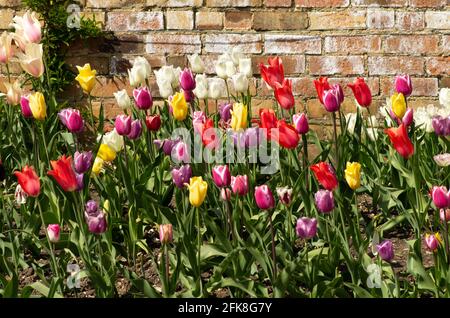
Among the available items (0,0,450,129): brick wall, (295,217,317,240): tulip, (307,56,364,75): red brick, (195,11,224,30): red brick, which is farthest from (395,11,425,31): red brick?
(295,217,317,240): tulip

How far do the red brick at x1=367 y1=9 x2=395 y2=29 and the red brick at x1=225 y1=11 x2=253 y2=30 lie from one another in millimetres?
475

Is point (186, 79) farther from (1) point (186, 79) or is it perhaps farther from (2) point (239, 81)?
(2) point (239, 81)

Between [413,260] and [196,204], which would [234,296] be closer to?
[196,204]

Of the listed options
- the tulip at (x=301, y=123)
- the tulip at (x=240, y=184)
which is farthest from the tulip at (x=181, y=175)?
the tulip at (x=301, y=123)

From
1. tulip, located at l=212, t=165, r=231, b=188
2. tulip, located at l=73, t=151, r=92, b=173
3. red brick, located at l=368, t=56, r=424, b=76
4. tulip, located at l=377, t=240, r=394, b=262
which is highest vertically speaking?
red brick, located at l=368, t=56, r=424, b=76

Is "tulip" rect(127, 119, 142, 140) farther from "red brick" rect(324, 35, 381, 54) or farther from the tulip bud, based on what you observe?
"red brick" rect(324, 35, 381, 54)

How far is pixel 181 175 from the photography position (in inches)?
98.3

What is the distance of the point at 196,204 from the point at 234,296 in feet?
0.88

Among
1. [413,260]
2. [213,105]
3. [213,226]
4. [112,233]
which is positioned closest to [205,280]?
[213,226]

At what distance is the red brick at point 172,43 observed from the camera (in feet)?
12.6

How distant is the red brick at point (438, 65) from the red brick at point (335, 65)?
0.26 m

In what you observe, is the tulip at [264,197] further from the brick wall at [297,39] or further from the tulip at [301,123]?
the brick wall at [297,39]

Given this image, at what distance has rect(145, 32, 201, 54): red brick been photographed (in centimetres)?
384

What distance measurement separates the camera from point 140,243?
2.61 meters
